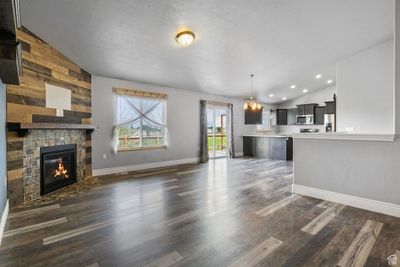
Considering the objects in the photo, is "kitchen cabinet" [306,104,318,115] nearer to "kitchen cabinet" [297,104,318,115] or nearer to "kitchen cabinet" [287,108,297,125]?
"kitchen cabinet" [297,104,318,115]

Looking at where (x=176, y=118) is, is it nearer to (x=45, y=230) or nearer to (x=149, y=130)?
(x=149, y=130)

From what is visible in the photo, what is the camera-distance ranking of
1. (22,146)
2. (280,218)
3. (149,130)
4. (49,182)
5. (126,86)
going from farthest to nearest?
(149,130)
(126,86)
(49,182)
(22,146)
(280,218)

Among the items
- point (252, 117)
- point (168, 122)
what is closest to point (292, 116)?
point (252, 117)

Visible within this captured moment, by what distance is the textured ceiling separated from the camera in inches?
122

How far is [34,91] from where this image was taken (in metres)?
3.59

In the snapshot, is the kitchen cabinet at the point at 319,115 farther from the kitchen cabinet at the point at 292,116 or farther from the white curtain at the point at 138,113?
the white curtain at the point at 138,113

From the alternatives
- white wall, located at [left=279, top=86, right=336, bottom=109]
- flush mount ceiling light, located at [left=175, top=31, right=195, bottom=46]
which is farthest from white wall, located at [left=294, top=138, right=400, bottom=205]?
white wall, located at [left=279, top=86, right=336, bottom=109]

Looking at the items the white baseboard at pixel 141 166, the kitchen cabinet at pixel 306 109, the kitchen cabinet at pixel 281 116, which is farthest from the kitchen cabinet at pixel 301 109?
the white baseboard at pixel 141 166

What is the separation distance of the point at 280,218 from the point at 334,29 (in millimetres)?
3832

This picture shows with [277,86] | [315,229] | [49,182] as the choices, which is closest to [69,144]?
[49,182]

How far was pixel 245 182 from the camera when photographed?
4.70 metres

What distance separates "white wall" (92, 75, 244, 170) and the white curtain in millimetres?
170

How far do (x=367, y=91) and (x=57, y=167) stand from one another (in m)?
7.42

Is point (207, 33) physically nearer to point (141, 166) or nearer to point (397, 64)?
point (397, 64)
